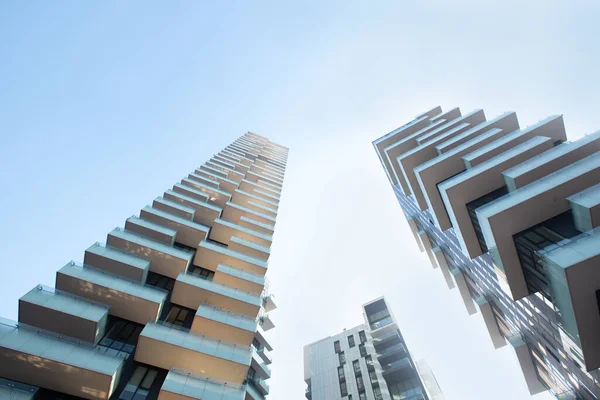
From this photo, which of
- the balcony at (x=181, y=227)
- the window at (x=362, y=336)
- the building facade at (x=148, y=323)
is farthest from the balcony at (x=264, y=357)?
the window at (x=362, y=336)

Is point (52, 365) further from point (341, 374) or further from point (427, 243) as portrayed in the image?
point (341, 374)

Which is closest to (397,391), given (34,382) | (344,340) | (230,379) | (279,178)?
(344,340)

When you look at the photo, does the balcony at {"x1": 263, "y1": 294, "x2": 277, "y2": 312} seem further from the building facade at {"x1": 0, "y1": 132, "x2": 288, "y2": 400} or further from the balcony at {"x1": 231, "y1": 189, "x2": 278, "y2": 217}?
the balcony at {"x1": 231, "y1": 189, "x2": 278, "y2": 217}

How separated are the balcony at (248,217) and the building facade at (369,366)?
30.9 metres

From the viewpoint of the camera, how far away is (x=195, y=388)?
12.5 m

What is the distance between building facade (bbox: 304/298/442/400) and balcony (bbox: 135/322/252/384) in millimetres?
34970

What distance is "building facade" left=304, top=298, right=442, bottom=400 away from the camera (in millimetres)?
42375

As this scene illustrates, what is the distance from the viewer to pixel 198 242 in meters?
21.6

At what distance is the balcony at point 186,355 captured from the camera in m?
13.5

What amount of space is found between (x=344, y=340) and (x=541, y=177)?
47.5 meters

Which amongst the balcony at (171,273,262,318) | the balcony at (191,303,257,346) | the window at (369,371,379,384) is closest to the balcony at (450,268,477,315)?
the window at (369,371,379,384)

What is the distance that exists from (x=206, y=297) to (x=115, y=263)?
17.2 feet

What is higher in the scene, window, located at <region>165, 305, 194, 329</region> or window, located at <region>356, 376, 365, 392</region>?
window, located at <region>165, 305, 194, 329</region>

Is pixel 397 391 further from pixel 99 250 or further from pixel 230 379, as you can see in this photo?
pixel 99 250
